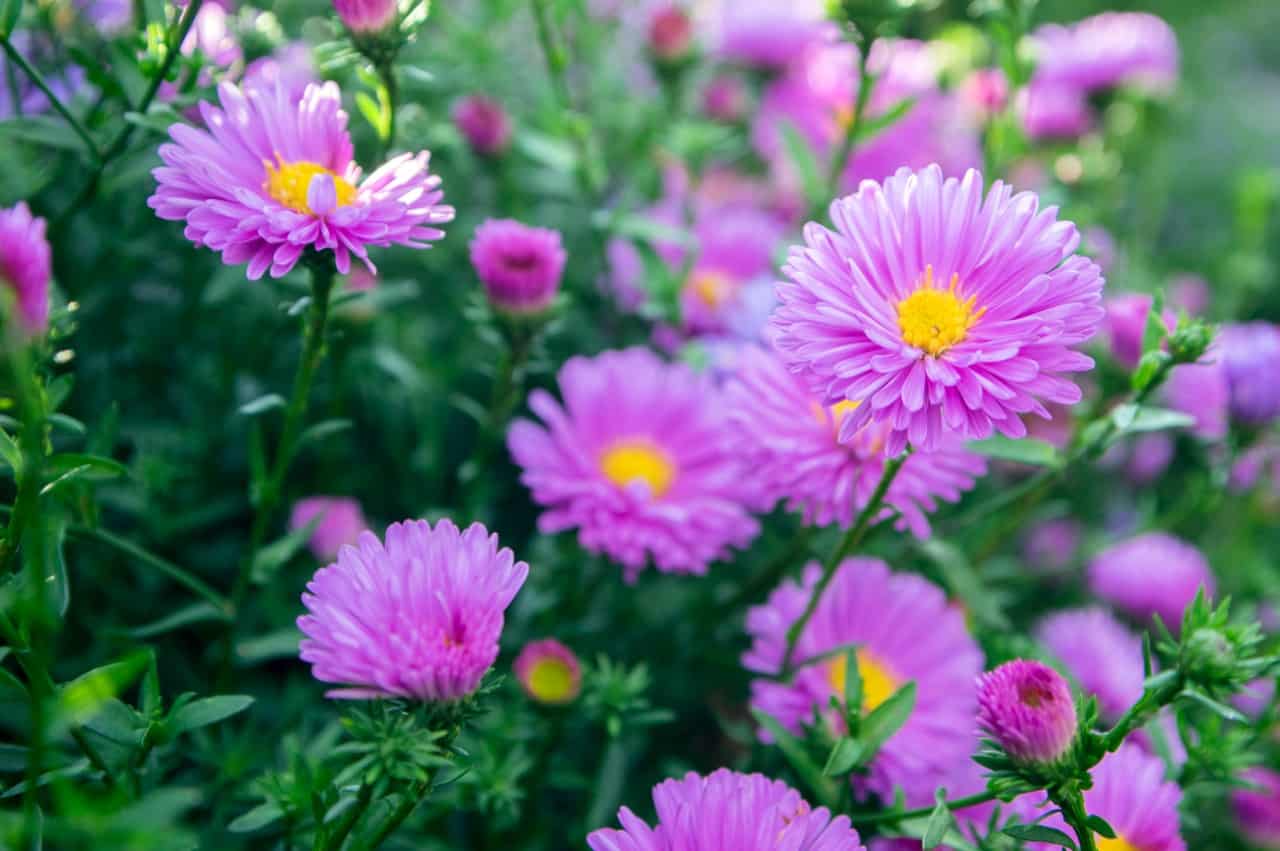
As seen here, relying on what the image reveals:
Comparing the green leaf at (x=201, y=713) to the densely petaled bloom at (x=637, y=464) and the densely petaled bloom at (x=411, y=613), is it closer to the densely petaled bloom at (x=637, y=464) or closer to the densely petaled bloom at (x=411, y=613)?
the densely petaled bloom at (x=411, y=613)

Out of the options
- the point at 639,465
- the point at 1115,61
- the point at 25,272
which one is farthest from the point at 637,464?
the point at 1115,61

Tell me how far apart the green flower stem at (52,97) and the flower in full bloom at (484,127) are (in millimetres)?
403

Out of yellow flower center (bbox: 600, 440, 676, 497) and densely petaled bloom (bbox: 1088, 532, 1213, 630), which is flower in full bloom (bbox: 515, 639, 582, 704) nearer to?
yellow flower center (bbox: 600, 440, 676, 497)

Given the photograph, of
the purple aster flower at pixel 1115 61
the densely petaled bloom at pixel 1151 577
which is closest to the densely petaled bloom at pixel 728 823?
the densely petaled bloom at pixel 1151 577

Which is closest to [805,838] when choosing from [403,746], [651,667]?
[403,746]

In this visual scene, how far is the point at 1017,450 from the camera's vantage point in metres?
0.78

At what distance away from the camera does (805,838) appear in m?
0.62

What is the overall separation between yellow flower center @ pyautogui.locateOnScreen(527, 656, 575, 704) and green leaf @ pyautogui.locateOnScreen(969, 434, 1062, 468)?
1.09ft

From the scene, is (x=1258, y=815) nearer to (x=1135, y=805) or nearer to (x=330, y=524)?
(x=1135, y=805)

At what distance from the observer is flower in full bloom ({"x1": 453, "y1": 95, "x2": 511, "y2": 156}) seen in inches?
43.1

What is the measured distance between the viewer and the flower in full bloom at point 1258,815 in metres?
0.94

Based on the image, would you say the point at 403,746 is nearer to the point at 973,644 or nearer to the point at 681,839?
the point at 681,839

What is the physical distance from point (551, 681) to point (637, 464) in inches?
11.5

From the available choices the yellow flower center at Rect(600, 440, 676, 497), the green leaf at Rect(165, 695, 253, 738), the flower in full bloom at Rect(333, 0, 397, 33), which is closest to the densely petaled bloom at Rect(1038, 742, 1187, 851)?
the yellow flower center at Rect(600, 440, 676, 497)
